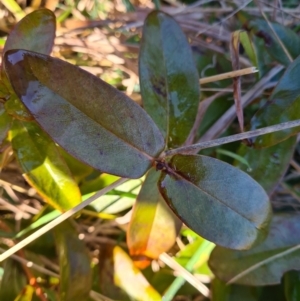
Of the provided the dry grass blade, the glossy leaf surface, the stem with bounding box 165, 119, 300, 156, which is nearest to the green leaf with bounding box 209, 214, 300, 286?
the dry grass blade

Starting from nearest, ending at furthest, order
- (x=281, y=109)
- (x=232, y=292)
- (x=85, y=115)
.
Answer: (x=85, y=115)
(x=281, y=109)
(x=232, y=292)

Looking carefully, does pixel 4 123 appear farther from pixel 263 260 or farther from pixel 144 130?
pixel 263 260

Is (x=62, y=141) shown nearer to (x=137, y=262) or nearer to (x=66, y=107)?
(x=66, y=107)

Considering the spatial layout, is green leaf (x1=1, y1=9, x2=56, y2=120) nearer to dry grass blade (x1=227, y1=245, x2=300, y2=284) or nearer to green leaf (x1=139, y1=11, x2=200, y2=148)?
green leaf (x1=139, y1=11, x2=200, y2=148)

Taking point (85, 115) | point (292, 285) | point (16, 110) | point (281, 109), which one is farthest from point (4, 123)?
point (292, 285)

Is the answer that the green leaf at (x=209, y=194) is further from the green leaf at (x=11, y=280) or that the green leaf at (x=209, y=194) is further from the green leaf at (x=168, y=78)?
the green leaf at (x=11, y=280)

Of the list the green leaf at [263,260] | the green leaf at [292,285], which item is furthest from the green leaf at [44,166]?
the green leaf at [292,285]
